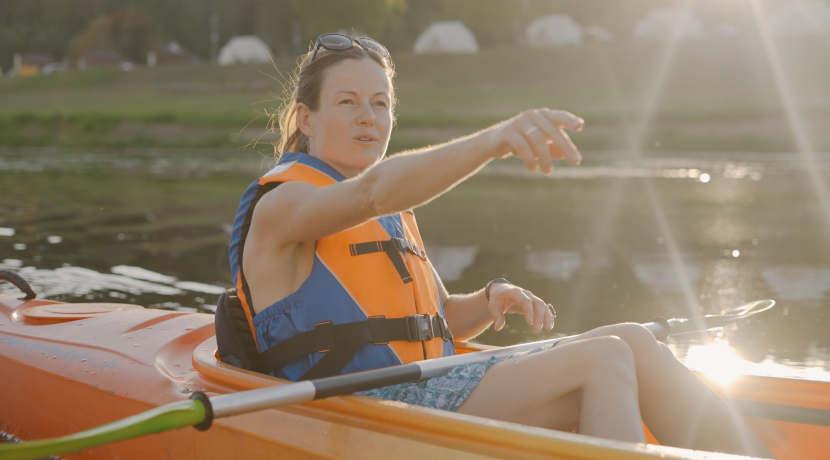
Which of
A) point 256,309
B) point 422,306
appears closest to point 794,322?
point 422,306

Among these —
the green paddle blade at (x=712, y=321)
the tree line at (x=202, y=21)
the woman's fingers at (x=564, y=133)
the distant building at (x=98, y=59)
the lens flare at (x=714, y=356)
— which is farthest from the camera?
the distant building at (x=98, y=59)

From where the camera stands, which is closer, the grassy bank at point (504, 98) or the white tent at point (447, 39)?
the grassy bank at point (504, 98)

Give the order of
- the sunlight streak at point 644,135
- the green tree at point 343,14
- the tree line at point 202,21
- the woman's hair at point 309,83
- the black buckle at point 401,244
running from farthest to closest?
the tree line at point 202,21
the green tree at point 343,14
the sunlight streak at point 644,135
the woman's hair at point 309,83
the black buckle at point 401,244

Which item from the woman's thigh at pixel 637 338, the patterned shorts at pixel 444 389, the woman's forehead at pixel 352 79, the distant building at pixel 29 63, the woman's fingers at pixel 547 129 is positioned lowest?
the patterned shorts at pixel 444 389

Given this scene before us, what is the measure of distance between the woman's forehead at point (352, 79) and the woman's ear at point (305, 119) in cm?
10

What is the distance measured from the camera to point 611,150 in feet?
64.5

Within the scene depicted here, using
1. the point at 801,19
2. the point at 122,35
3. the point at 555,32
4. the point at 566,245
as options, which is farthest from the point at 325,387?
the point at 122,35

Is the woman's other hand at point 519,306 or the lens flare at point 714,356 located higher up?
the woman's other hand at point 519,306

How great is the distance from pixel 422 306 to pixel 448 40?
134 ft

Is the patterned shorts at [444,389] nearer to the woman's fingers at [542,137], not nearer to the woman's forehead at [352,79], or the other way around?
the woman's fingers at [542,137]

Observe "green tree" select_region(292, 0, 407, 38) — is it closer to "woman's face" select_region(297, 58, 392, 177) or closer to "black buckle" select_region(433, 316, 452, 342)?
"woman's face" select_region(297, 58, 392, 177)

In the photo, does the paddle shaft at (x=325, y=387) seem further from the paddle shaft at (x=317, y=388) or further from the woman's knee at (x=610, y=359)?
the woman's knee at (x=610, y=359)

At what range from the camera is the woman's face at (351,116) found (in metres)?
2.18

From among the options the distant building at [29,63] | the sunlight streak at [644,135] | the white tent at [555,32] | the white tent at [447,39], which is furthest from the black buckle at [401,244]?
the distant building at [29,63]
